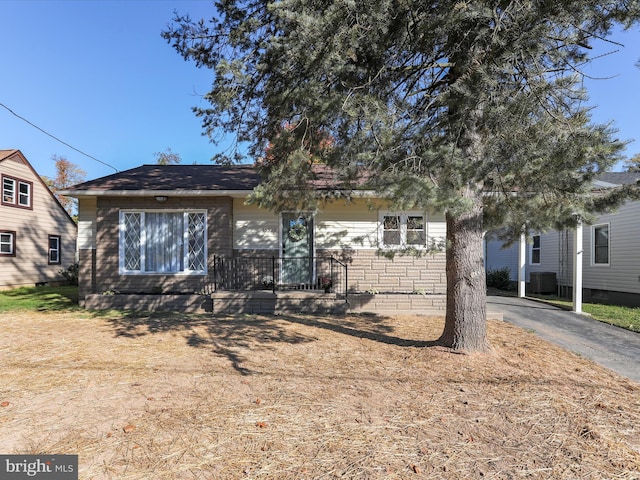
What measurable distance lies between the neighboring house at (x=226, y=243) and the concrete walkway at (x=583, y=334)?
2.15 m

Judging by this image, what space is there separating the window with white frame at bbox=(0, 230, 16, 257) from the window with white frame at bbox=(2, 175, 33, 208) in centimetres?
122

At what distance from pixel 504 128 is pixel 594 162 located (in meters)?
1.00

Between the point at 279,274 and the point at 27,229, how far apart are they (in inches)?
519

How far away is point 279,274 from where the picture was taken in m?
9.71

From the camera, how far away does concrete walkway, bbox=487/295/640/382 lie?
5.23 m

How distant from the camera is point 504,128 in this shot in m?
3.96

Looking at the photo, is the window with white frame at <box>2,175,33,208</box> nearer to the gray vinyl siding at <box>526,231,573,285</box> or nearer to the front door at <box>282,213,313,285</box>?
the front door at <box>282,213,313,285</box>

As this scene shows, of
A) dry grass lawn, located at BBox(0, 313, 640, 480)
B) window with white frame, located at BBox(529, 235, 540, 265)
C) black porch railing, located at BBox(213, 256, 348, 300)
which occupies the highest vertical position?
window with white frame, located at BBox(529, 235, 540, 265)

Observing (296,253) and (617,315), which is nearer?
(617,315)

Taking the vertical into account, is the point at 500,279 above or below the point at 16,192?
below
